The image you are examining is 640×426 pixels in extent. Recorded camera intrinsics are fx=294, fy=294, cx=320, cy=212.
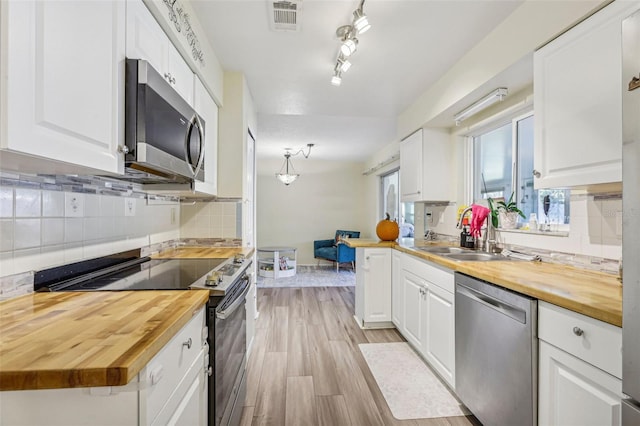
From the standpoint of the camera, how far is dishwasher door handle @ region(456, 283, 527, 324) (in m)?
1.31

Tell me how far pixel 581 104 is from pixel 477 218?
3.99 ft

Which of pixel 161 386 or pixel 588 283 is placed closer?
pixel 161 386

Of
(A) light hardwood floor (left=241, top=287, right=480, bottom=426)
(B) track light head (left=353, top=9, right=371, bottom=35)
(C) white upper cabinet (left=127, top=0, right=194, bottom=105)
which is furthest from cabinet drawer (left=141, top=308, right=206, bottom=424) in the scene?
(B) track light head (left=353, top=9, right=371, bottom=35)

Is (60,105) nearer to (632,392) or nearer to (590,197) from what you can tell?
(632,392)

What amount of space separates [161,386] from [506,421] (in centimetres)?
152

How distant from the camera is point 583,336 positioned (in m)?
1.05

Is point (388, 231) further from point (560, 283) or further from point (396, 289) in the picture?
point (560, 283)

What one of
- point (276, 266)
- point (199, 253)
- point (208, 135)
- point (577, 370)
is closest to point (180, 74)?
point (208, 135)

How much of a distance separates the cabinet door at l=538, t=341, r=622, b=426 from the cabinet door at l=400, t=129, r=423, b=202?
6.76ft

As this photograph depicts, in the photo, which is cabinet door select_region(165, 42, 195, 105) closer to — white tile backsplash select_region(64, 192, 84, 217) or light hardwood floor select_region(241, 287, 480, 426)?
white tile backsplash select_region(64, 192, 84, 217)

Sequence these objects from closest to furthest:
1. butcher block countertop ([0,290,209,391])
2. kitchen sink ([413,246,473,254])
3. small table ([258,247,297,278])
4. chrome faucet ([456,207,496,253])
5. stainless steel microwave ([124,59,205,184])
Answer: butcher block countertop ([0,290,209,391])
stainless steel microwave ([124,59,205,184])
chrome faucet ([456,207,496,253])
kitchen sink ([413,246,473,254])
small table ([258,247,297,278])

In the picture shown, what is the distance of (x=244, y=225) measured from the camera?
9.00 feet

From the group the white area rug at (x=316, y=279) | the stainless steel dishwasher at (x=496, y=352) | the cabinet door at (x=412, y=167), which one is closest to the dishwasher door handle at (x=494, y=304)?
the stainless steel dishwasher at (x=496, y=352)

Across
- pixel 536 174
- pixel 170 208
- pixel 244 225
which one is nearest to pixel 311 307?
pixel 244 225
